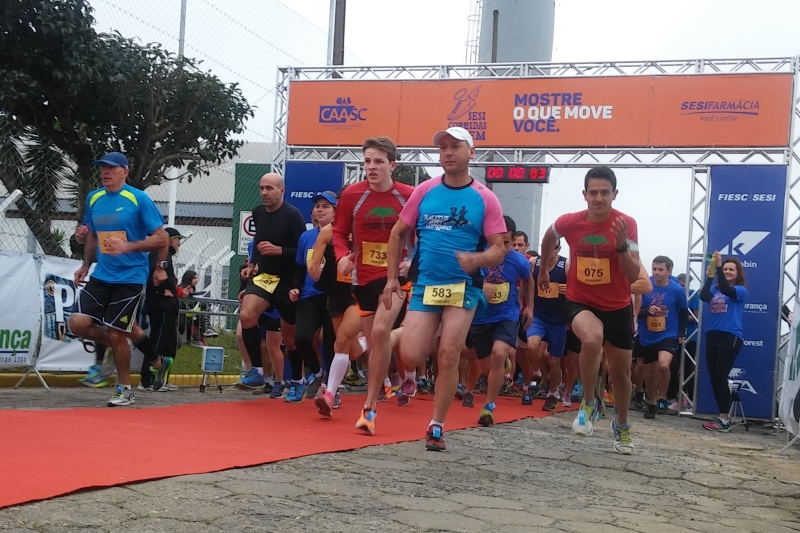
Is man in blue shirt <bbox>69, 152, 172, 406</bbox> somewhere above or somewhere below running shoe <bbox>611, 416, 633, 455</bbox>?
above

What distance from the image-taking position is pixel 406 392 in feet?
33.2

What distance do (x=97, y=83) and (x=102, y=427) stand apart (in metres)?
8.43

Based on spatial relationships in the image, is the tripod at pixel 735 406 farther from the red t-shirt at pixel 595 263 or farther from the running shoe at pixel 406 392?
the red t-shirt at pixel 595 263

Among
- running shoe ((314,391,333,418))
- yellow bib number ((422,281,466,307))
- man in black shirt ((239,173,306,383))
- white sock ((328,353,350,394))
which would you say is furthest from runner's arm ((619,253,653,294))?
man in black shirt ((239,173,306,383))

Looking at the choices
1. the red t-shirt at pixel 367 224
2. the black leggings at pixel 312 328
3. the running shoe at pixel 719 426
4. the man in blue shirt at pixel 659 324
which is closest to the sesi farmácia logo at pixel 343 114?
the man in blue shirt at pixel 659 324

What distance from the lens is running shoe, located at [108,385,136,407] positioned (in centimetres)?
775

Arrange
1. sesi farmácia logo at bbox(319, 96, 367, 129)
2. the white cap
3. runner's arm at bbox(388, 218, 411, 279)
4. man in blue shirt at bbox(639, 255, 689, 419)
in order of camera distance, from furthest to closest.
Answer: sesi farmácia logo at bbox(319, 96, 367, 129) < man in blue shirt at bbox(639, 255, 689, 419) < runner's arm at bbox(388, 218, 411, 279) < the white cap

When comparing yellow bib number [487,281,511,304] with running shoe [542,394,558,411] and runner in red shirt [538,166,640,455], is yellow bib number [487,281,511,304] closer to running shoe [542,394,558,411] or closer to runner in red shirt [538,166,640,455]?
running shoe [542,394,558,411]

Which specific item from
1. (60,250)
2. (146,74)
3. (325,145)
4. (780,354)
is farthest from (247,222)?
(780,354)

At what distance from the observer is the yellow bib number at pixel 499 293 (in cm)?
973

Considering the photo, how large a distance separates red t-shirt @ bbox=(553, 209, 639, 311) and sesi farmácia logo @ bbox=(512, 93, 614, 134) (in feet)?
26.2

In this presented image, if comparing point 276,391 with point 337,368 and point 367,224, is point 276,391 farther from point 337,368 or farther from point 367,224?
point 367,224

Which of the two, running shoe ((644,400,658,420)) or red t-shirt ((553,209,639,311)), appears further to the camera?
running shoe ((644,400,658,420))

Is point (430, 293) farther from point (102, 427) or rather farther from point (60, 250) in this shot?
point (60, 250)
